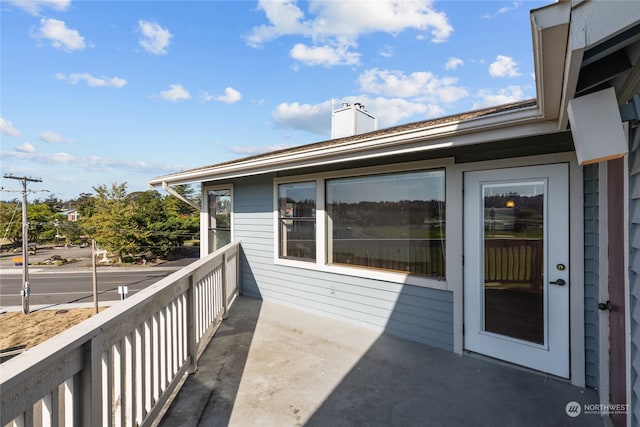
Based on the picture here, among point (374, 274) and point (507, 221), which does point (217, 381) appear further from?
point (507, 221)

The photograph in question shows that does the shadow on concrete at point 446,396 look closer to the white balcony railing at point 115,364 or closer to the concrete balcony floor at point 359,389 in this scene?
the concrete balcony floor at point 359,389

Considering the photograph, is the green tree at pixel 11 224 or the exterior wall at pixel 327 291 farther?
the green tree at pixel 11 224

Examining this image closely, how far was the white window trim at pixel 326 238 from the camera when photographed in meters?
3.17

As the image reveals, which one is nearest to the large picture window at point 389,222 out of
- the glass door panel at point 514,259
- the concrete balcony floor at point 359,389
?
the glass door panel at point 514,259

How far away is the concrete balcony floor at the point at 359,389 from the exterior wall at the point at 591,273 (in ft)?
0.71

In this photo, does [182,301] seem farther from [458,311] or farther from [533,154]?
[533,154]

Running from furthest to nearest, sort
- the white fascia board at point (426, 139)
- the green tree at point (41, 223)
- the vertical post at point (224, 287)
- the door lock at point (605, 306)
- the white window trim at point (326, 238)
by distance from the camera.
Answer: the green tree at point (41, 223)
the vertical post at point (224, 287)
the white window trim at point (326, 238)
the white fascia board at point (426, 139)
the door lock at point (605, 306)

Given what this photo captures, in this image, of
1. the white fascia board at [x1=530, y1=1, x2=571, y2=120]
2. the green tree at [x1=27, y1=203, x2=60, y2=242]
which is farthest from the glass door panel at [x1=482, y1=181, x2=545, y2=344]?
the green tree at [x1=27, y1=203, x2=60, y2=242]

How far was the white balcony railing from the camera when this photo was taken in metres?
0.89

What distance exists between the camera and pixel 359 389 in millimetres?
2439

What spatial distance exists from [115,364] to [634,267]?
2.55 meters

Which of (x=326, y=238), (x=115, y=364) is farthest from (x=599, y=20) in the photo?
(x=326, y=238)

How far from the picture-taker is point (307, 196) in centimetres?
450

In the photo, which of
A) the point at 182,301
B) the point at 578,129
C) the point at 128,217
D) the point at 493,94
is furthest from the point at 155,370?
the point at 128,217
